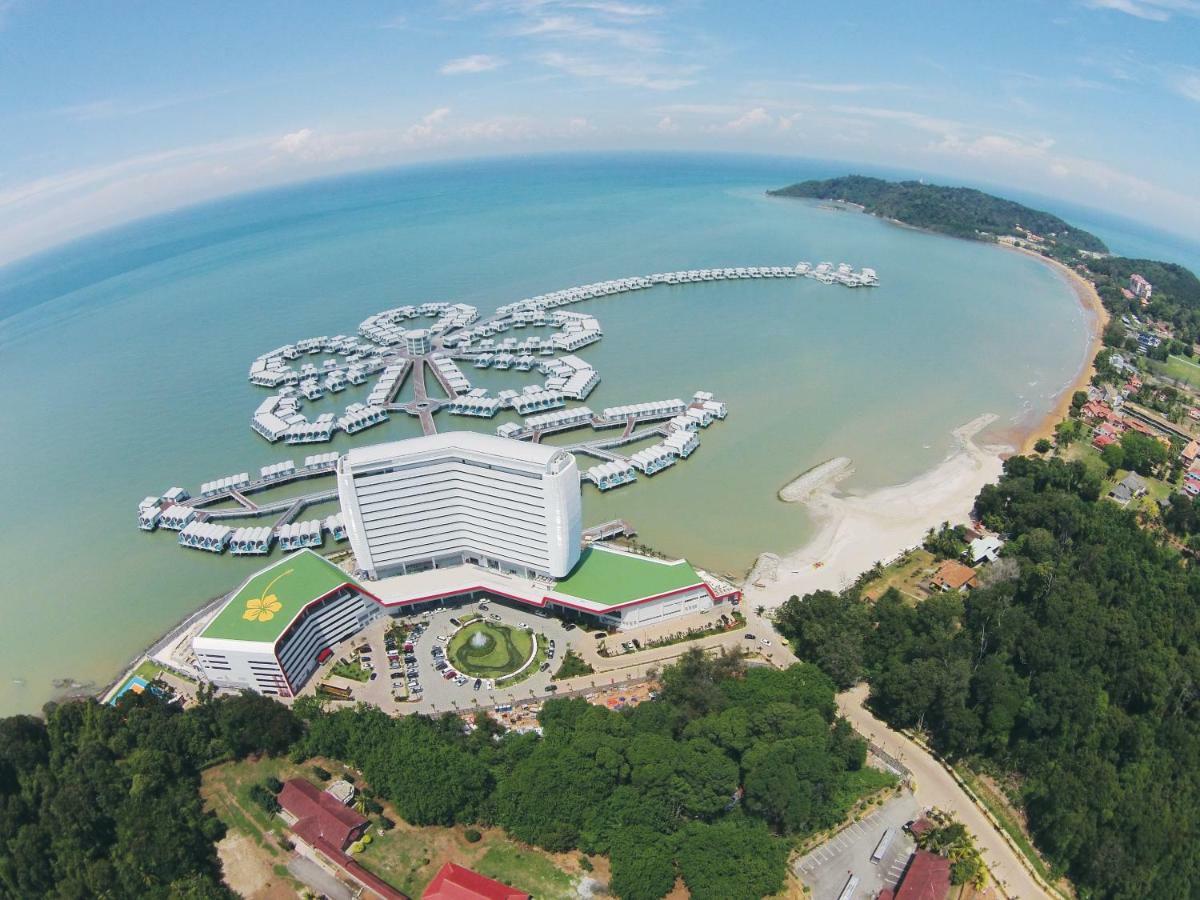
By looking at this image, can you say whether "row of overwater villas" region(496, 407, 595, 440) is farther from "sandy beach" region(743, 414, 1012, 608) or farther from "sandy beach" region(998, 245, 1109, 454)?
"sandy beach" region(998, 245, 1109, 454)

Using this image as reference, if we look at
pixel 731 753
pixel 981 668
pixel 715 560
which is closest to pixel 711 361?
pixel 715 560

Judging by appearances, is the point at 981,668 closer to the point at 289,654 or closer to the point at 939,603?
the point at 939,603

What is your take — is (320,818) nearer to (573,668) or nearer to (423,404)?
(573,668)

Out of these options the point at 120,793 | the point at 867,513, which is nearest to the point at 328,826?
the point at 120,793

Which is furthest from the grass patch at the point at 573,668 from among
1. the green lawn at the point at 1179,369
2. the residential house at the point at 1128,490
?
the green lawn at the point at 1179,369

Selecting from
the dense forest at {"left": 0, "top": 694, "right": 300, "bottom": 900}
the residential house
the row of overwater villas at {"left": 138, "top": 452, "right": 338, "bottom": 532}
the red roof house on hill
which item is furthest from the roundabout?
the residential house

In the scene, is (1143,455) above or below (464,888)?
above

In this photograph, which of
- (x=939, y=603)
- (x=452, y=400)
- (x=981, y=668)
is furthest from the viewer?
(x=452, y=400)
